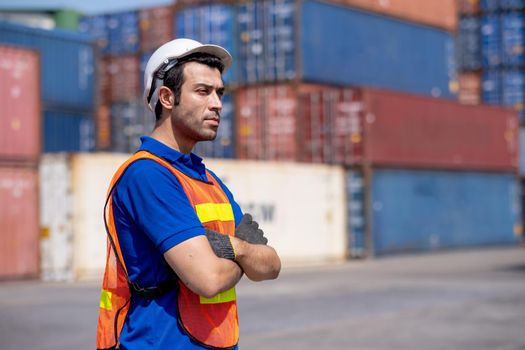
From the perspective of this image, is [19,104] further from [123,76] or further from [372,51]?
[372,51]

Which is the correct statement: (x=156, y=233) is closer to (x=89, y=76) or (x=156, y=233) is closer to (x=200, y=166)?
(x=200, y=166)

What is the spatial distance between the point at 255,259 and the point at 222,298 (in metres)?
0.15

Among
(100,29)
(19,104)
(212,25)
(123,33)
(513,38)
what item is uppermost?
(100,29)

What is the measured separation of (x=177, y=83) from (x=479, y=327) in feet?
28.6

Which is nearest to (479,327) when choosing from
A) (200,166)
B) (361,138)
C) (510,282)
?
(510,282)

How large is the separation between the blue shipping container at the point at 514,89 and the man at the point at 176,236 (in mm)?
34329

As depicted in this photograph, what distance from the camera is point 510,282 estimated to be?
1736 centimetres

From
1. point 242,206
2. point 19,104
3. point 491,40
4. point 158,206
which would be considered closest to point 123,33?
point 242,206

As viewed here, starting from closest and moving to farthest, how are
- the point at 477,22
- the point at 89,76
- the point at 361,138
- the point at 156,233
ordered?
the point at 156,233, the point at 89,76, the point at 361,138, the point at 477,22

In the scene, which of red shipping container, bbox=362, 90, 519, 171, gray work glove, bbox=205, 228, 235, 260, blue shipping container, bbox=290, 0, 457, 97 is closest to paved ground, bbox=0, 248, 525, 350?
red shipping container, bbox=362, 90, 519, 171

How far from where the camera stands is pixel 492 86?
36.5m

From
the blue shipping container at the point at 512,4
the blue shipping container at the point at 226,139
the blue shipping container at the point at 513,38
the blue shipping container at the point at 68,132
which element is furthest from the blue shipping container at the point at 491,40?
the blue shipping container at the point at 68,132

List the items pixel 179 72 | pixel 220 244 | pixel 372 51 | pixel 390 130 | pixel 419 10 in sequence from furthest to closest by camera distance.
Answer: pixel 419 10 → pixel 372 51 → pixel 390 130 → pixel 179 72 → pixel 220 244

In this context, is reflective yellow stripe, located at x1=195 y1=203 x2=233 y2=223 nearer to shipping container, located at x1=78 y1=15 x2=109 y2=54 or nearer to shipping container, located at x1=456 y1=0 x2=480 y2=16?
shipping container, located at x1=78 y1=15 x2=109 y2=54
